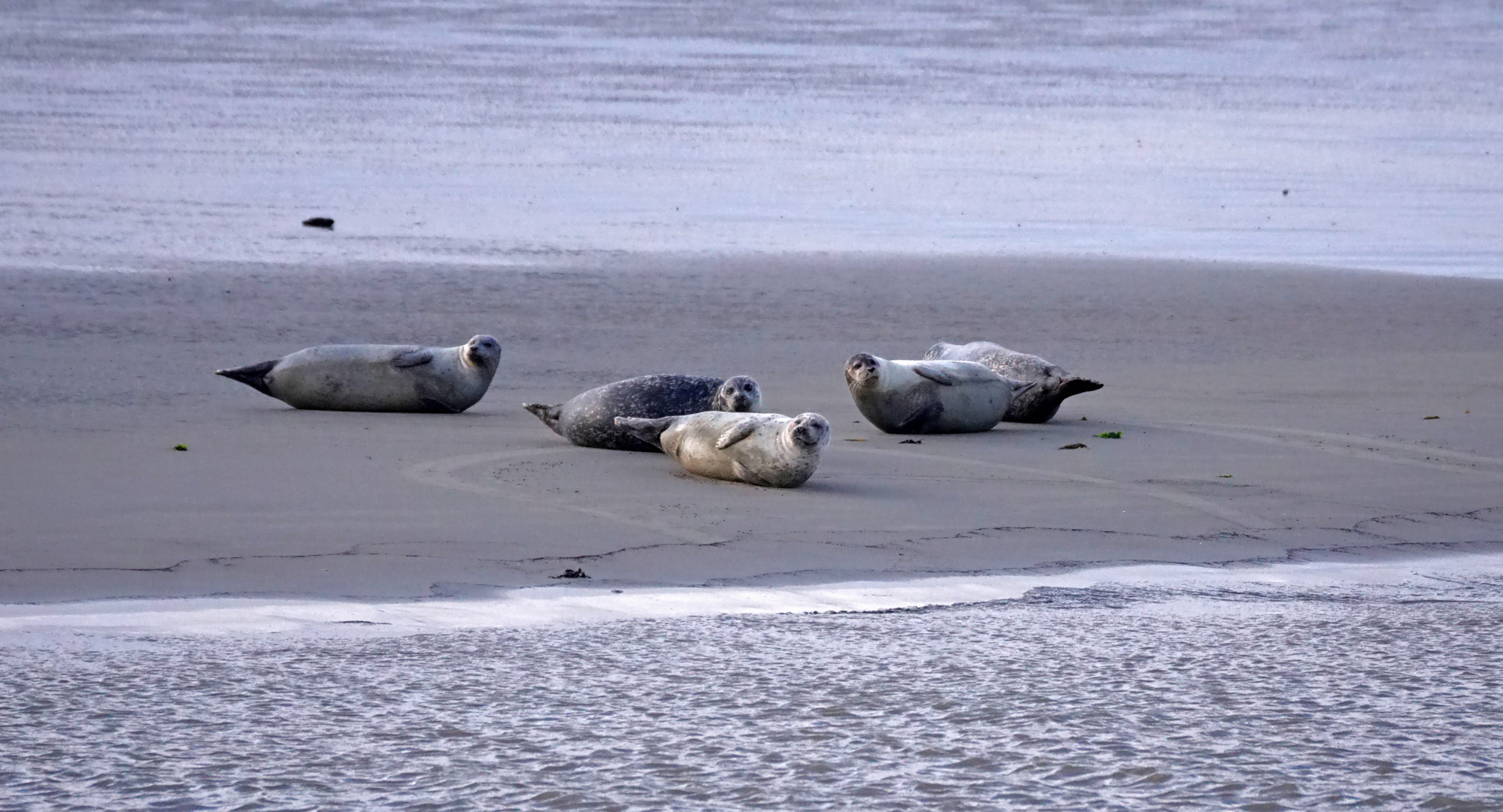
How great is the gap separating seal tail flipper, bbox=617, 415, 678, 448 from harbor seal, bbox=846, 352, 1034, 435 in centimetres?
111

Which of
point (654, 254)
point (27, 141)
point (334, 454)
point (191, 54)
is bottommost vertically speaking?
point (334, 454)

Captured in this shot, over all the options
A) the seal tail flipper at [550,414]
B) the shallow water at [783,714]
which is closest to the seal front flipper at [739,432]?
the seal tail flipper at [550,414]

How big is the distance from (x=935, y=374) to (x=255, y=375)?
3027 millimetres

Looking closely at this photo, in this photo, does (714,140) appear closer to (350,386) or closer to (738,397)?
(350,386)

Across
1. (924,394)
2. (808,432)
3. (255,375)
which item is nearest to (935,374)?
(924,394)

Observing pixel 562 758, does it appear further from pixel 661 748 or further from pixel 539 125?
pixel 539 125

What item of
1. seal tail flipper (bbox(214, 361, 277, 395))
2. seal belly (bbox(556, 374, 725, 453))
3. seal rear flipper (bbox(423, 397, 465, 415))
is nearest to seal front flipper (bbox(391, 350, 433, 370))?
seal rear flipper (bbox(423, 397, 465, 415))

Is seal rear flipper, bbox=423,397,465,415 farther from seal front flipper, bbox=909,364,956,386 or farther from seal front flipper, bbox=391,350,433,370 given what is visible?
seal front flipper, bbox=909,364,956,386

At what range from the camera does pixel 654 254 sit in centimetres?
1573

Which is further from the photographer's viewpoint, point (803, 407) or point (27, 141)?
point (27, 141)

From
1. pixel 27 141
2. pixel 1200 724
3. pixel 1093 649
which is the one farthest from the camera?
pixel 27 141

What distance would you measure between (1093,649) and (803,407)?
15.9 feet

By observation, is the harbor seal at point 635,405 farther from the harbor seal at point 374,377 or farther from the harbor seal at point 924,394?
the harbor seal at point 374,377

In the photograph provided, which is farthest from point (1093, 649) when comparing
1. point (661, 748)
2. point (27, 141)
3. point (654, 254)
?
point (27, 141)
